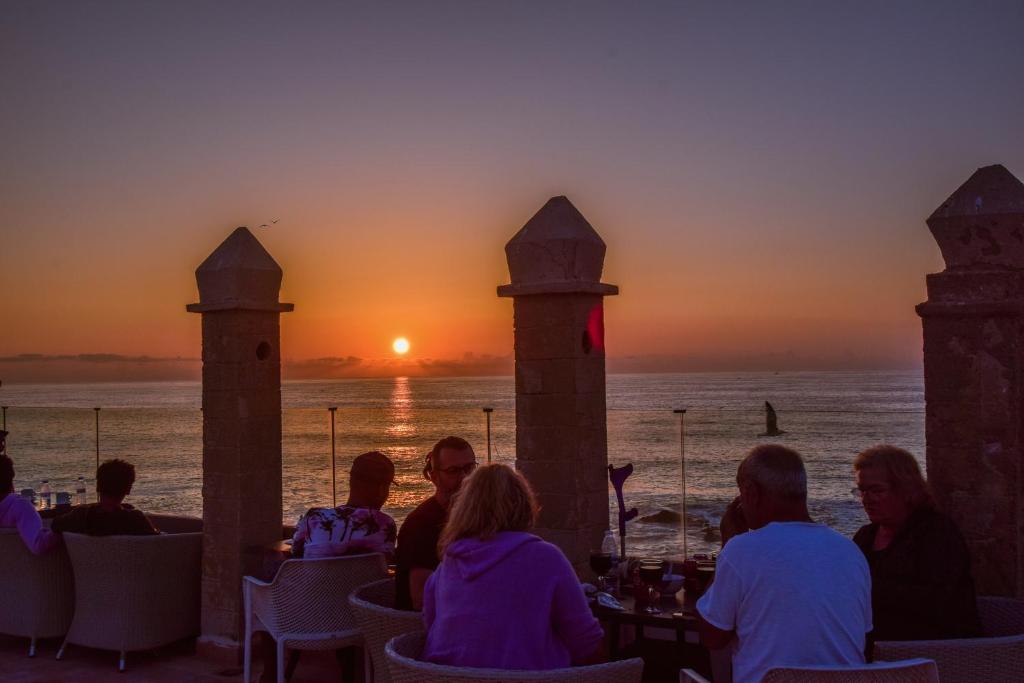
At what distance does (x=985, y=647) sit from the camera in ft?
8.75

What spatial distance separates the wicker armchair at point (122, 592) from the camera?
5.20 m

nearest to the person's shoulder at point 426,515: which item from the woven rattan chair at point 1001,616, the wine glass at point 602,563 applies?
the wine glass at point 602,563

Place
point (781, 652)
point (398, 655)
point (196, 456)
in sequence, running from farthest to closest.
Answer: point (196, 456) < point (398, 655) < point (781, 652)

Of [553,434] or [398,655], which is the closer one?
[398,655]

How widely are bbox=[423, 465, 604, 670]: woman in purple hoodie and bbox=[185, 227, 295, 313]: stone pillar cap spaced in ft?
10.3

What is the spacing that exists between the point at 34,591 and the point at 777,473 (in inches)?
187

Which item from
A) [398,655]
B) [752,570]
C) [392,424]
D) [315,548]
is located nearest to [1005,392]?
[752,570]

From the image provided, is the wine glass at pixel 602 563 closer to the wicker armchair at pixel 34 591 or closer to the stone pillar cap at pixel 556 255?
the stone pillar cap at pixel 556 255

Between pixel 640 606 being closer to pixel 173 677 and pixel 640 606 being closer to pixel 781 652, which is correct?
pixel 781 652

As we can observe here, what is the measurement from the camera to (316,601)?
4.08 m

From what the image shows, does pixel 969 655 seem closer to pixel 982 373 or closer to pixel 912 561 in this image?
pixel 912 561

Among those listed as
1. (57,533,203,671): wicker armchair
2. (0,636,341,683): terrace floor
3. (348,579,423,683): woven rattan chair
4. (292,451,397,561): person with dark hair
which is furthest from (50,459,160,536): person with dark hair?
(348,579,423,683): woven rattan chair

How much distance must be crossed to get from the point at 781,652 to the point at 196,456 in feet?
134

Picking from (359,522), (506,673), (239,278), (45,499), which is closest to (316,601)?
(359,522)
